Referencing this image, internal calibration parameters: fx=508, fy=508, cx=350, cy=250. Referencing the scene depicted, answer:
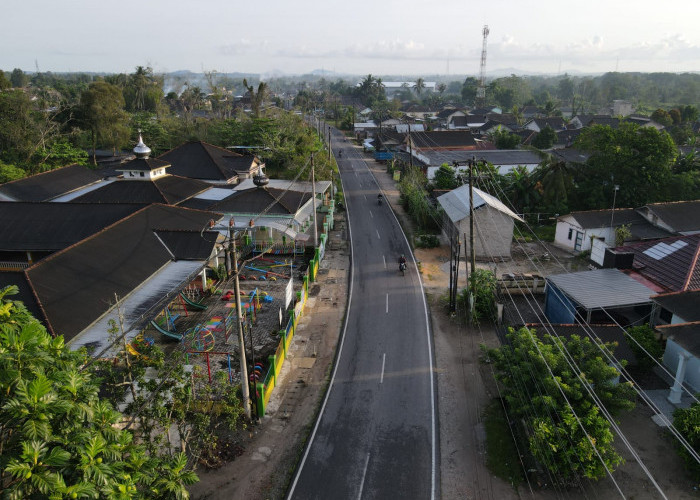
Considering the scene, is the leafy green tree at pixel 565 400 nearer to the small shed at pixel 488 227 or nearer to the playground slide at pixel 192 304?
the playground slide at pixel 192 304

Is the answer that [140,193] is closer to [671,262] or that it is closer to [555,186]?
[555,186]

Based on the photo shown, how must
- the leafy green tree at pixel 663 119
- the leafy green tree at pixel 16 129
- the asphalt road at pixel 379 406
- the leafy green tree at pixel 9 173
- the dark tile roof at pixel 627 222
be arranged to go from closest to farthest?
1. the asphalt road at pixel 379 406
2. the dark tile roof at pixel 627 222
3. the leafy green tree at pixel 9 173
4. the leafy green tree at pixel 16 129
5. the leafy green tree at pixel 663 119

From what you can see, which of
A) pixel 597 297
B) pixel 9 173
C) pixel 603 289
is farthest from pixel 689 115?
pixel 9 173

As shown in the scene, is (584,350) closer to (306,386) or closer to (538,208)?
(306,386)

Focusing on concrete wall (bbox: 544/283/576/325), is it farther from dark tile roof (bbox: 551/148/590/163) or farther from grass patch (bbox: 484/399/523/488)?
dark tile roof (bbox: 551/148/590/163)

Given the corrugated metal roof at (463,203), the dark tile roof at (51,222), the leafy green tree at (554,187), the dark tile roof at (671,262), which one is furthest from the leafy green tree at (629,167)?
the dark tile roof at (51,222)

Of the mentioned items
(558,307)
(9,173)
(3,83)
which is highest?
(3,83)

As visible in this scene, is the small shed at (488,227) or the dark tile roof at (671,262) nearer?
the dark tile roof at (671,262)
